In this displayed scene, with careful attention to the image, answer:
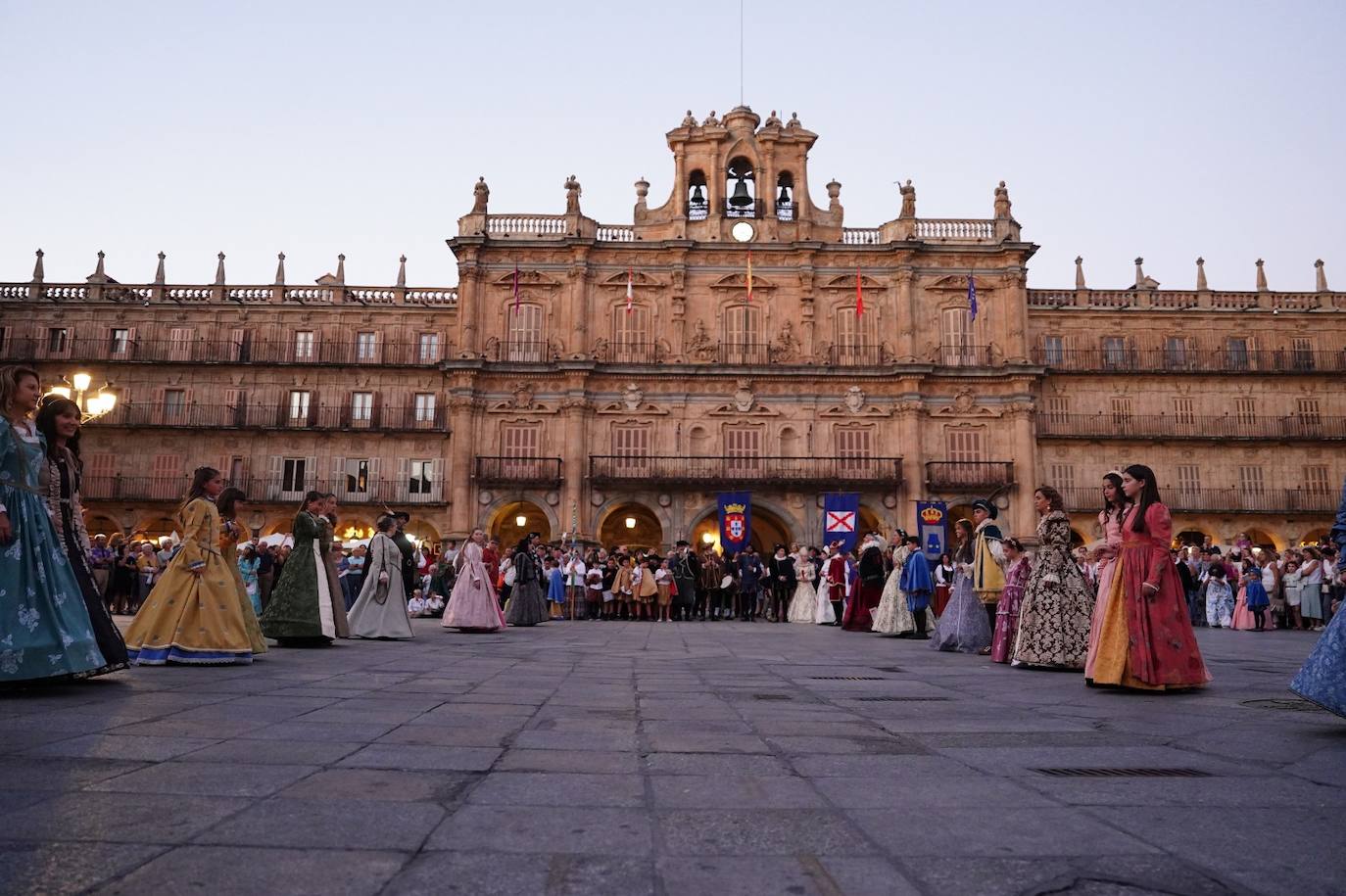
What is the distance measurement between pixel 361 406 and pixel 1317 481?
32.0m

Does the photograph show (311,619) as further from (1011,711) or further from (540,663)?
(1011,711)

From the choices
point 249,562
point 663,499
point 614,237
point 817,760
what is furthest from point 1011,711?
point 614,237

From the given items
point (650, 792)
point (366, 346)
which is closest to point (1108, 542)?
point (650, 792)

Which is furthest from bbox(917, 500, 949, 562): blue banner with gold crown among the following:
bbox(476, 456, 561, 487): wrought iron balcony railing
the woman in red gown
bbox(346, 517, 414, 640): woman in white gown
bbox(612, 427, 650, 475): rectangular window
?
the woman in red gown

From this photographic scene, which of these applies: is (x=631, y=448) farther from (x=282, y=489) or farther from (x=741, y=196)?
(x=282, y=489)

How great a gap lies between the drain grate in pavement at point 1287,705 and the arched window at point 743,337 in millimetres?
25693

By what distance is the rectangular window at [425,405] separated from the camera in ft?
108

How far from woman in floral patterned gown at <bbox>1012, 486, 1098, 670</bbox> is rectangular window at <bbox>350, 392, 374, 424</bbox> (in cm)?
2790

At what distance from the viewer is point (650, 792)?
3.00 meters

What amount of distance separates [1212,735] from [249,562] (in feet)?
48.8

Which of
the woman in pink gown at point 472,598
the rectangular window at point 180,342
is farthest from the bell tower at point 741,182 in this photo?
the woman in pink gown at point 472,598

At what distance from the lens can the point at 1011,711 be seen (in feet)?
17.1

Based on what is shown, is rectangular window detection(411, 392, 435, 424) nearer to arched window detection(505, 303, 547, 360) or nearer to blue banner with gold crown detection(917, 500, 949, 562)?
arched window detection(505, 303, 547, 360)

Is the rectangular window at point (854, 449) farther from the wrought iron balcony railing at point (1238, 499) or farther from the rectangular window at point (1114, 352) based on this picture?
the rectangular window at point (1114, 352)
